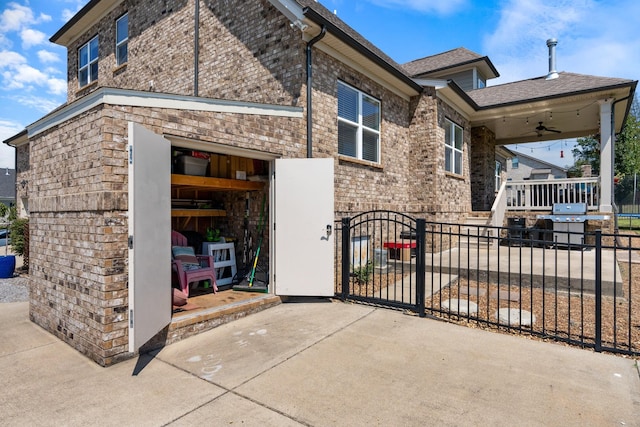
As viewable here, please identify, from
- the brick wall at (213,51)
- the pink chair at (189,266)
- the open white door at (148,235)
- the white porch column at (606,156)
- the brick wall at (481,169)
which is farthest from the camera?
the brick wall at (481,169)

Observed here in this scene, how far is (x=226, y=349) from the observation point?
12.8 feet

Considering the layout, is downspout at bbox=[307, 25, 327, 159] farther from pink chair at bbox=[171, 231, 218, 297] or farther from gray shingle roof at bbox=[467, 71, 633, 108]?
gray shingle roof at bbox=[467, 71, 633, 108]

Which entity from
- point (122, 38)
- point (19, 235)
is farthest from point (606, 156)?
point (19, 235)

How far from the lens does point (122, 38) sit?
1091 cm

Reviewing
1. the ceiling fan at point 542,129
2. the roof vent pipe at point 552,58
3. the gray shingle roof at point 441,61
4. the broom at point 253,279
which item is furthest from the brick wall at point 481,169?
the broom at point 253,279

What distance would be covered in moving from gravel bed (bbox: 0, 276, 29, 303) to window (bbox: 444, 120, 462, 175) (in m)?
10.9

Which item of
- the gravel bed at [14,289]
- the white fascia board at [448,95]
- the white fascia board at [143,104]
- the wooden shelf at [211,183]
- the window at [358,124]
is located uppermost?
the white fascia board at [448,95]

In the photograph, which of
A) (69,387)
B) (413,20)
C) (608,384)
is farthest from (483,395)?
(413,20)

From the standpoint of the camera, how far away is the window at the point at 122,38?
35.3 ft

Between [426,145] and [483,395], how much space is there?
7.76 metres

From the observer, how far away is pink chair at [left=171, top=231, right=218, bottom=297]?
539cm

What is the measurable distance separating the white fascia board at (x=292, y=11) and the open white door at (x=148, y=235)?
11.9 feet

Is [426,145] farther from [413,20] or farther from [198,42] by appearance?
[198,42]

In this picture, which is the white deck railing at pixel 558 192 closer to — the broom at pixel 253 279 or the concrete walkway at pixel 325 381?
the concrete walkway at pixel 325 381
